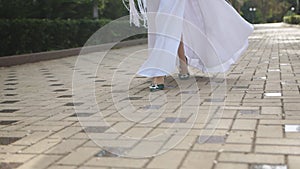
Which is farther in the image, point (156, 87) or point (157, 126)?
point (156, 87)

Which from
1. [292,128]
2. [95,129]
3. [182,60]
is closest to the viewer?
[292,128]

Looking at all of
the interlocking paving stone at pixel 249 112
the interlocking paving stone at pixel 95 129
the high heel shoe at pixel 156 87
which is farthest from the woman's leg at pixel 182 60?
the interlocking paving stone at pixel 95 129

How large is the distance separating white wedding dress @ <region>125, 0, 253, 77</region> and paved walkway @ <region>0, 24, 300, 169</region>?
0.79 feet

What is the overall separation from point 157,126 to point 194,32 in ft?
6.99

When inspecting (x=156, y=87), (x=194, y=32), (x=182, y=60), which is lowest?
(x=156, y=87)

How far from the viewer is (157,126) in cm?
265

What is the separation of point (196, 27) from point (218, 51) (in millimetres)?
334

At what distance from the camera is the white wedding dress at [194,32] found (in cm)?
397

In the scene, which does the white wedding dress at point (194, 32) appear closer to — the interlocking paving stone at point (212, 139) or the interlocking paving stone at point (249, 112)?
the interlocking paving stone at point (249, 112)

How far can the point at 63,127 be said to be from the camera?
2.73 meters

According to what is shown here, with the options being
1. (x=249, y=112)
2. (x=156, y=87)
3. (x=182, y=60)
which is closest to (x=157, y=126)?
(x=249, y=112)

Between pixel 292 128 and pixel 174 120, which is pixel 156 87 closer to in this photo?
pixel 174 120

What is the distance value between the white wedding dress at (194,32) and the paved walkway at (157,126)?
24 centimetres

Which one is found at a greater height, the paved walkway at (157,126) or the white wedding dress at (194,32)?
the white wedding dress at (194,32)
